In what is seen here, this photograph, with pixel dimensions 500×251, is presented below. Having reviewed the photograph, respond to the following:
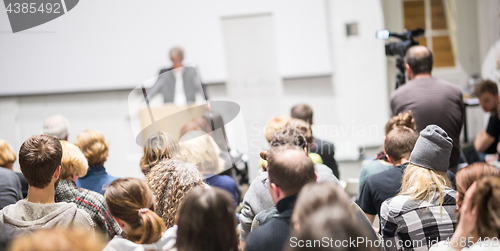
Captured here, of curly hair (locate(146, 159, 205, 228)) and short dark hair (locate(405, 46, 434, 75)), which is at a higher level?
short dark hair (locate(405, 46, 434, 75))

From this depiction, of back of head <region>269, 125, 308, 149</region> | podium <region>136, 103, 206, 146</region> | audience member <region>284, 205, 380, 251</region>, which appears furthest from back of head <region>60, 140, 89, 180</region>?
audience member <region>284, 205, 380, 251</region>

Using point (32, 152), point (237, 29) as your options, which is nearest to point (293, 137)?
point (32, 152)

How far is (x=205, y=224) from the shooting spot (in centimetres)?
103

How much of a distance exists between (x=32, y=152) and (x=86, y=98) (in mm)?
3490

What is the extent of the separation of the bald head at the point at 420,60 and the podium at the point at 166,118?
1.35m

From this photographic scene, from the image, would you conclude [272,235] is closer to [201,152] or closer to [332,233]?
[332,233]

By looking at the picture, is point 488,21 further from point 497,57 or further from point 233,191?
point 233,191

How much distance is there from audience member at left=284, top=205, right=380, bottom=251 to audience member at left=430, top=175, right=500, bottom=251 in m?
0.43

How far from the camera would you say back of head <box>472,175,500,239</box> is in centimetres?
98

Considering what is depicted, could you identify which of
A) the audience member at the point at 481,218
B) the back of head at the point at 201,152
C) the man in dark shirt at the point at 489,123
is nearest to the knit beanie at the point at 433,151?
the audience member at the point at 481,218

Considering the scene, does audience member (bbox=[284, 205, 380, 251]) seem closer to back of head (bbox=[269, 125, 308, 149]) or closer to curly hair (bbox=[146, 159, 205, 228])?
curly hair (bbox=[146, 159, 205, 228])

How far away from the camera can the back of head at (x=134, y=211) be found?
48.1 inches

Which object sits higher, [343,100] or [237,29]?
[237,29]

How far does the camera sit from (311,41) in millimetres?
4391
